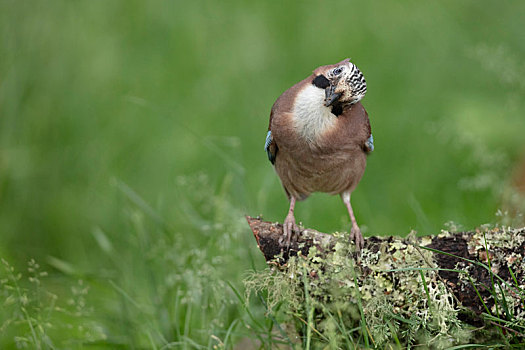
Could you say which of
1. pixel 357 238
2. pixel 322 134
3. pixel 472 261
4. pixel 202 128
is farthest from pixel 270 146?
pixel 202 128

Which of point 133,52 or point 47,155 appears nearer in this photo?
point 47,155

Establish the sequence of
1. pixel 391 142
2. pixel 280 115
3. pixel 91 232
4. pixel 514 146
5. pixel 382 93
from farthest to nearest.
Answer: pixel 382 93 < pixel 391 142 < pixel 514 146 < pixel 91 232 < pixel 280 115

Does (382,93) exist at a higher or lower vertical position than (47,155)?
higher

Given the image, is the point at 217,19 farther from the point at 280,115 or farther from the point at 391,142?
the point at 280,115

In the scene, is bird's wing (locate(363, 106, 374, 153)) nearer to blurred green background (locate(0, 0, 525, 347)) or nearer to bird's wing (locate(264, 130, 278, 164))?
bird's wing (locate(264, 130, 278, 164))

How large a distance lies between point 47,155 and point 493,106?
3.87 meters

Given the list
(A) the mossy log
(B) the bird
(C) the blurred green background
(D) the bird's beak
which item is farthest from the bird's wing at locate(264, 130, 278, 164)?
(A) the mossy log

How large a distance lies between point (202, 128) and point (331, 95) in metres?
3.81

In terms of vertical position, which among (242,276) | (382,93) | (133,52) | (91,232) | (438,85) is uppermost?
(438,85)

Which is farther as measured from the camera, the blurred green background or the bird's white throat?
the blurred green background

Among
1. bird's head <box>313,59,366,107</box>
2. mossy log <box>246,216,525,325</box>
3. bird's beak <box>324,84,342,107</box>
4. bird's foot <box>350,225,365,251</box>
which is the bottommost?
bird's foot <box>350,225,365,251</box>

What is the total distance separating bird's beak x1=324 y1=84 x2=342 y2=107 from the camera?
3.05 meters

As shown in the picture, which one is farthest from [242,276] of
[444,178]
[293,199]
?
[444,178]

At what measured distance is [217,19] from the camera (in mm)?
8156
